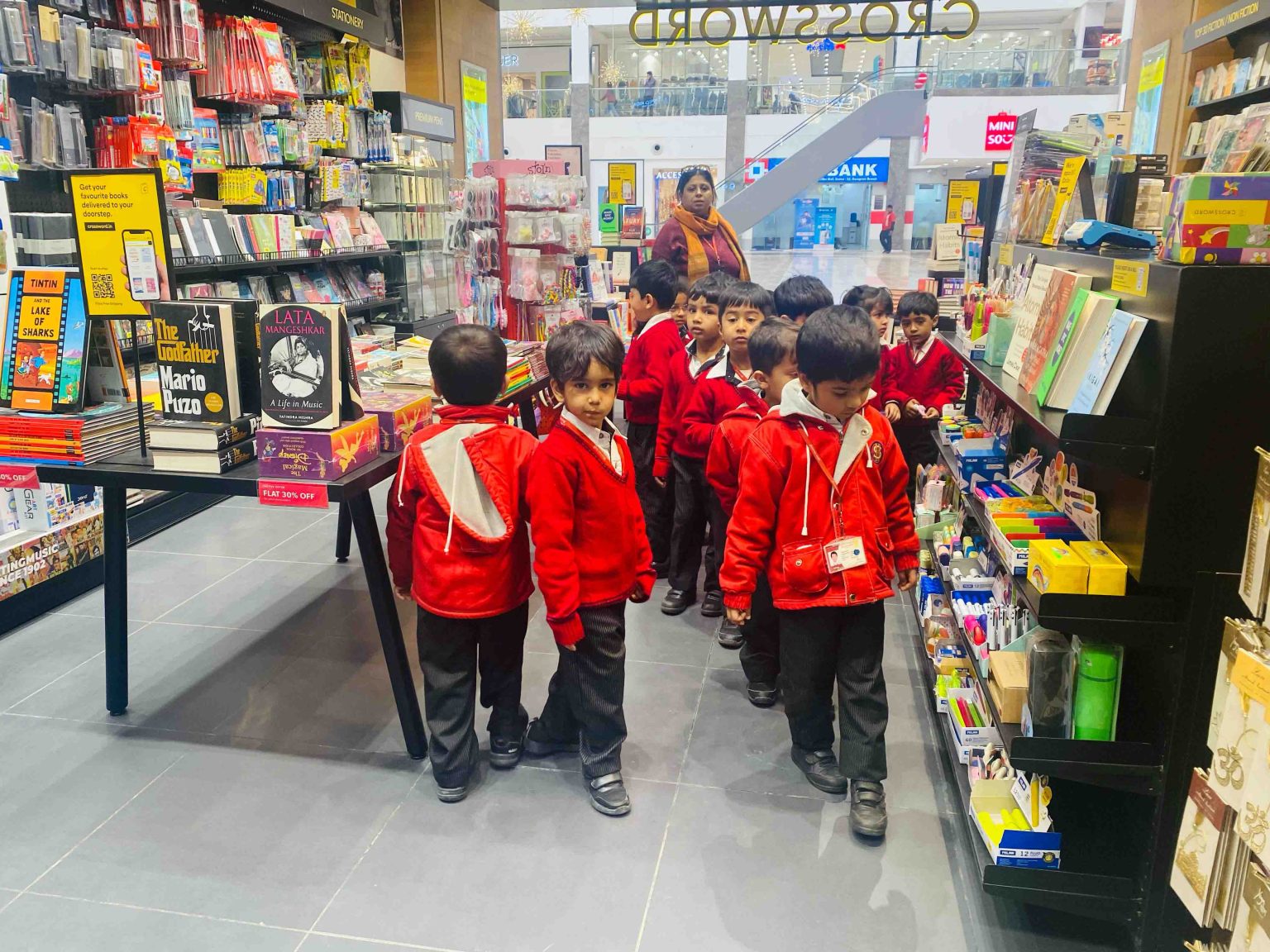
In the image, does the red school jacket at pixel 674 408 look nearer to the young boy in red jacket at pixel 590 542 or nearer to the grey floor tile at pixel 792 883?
the young boy in red jacket at pixel 590 542

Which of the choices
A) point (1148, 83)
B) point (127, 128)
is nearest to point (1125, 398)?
point (127, 128)

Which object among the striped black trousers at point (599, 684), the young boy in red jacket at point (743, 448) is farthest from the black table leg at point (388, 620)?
the young boy in red jacket at point (743, 448)

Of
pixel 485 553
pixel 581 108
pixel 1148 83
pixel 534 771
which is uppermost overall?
pixel 581 108

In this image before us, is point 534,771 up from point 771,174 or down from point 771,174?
down

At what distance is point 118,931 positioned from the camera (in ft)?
6.93

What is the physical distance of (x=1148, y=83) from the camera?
9.03 m

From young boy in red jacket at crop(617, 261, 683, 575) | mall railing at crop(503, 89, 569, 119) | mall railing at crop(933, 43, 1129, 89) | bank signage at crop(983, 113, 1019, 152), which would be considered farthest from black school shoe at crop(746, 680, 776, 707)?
mall railing at crop(503, 89, 569, 119)

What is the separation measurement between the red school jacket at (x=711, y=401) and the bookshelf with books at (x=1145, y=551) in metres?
1.34

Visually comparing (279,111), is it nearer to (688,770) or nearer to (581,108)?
(688,770)

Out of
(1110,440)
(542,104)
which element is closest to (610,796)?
(1110,440)

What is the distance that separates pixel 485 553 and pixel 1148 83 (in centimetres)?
939

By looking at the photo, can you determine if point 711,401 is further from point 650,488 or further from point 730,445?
point 650,488

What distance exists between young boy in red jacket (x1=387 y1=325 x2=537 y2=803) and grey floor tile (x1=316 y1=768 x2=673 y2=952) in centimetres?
14

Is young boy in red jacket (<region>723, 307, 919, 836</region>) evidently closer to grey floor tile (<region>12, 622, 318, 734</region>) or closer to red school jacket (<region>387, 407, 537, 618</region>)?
red school jacket (<region>387, 407, 537, 618</region>)
